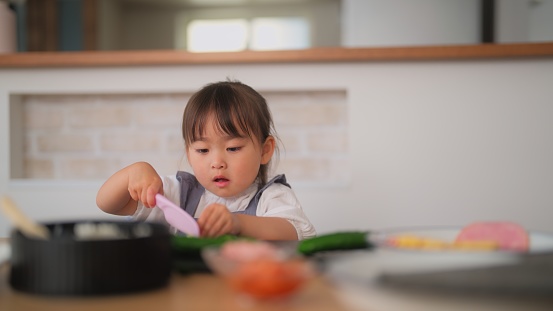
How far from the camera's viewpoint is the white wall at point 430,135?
1855 mm

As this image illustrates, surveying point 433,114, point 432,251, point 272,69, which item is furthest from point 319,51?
point 432,251

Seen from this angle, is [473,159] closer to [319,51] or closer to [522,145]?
[522,145]

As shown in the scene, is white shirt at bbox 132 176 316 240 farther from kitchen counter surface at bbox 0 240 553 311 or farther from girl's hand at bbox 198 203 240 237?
kitchen counter surface at bbox 0 240 553 311

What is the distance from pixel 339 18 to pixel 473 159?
3803mm

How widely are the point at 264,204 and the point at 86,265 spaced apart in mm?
851

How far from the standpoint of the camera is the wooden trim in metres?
1.80

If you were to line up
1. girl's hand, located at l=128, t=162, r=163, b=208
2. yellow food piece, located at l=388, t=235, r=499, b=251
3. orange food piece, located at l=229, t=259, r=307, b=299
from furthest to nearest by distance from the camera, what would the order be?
girl's hand, located at l=128, t=162, r=163, b=208 → yellow food piece, located at l=388, t=235, r=499, b=251 → orange food piece, located at l=229, t=259, r=307, b=299

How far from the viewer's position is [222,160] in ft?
4.11

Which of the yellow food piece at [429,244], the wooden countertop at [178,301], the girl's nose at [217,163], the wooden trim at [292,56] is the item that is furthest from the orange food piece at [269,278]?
the wooden trim at [292,56]

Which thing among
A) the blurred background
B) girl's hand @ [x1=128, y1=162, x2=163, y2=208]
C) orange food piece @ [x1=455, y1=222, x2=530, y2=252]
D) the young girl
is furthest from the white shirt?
the blurred background

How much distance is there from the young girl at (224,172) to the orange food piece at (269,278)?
686 millimetres

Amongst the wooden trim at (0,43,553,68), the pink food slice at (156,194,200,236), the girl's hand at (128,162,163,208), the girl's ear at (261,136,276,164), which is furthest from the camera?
the wooden trim at (0,43,553,68)

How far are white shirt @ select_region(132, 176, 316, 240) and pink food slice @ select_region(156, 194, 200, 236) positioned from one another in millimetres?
347

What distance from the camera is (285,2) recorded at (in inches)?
218
